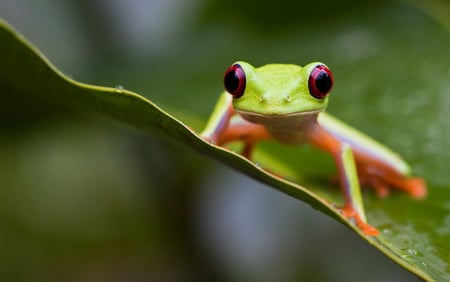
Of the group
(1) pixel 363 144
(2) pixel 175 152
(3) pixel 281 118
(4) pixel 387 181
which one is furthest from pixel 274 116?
(2) pixel 175 152

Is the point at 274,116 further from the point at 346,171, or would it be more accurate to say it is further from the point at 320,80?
the point at 346,171

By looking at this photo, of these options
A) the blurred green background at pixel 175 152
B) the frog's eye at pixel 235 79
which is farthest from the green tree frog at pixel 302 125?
the blurred green background at pixel 175 152

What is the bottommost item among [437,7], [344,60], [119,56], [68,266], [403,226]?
[68,266]

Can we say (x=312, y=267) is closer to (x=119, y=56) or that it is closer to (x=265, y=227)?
(x=265, y=227)

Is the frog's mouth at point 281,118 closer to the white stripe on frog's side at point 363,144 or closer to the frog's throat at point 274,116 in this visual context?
the frog's throat at point 274,116

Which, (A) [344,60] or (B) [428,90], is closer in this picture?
(B) [428,90]

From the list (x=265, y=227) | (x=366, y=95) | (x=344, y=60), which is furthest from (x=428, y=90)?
(x=265, y=227)

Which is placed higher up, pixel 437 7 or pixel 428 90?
pixel 437 7
